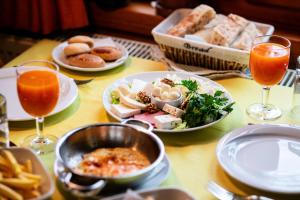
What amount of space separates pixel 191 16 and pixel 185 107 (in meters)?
0.61

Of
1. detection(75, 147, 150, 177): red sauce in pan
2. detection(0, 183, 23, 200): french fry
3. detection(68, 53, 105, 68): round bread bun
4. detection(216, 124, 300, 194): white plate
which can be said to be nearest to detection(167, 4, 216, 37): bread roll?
detection(68, 53, 105, 68): round bread bun

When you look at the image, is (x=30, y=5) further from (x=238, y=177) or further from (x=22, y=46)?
(x=238, y=177)

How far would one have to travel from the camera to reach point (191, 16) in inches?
75.2

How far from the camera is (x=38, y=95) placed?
1.25 metres

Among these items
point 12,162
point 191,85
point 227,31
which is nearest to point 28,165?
point 12,162

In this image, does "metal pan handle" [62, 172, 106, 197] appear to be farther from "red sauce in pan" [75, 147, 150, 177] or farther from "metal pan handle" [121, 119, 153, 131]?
"metal pan handle" [121, 119, 153, 131]

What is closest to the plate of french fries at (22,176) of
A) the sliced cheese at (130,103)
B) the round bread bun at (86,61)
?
the sliced cheese at (130,103)

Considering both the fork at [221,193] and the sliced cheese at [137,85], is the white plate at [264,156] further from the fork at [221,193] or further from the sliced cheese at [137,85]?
the sliced cheese at [137,85]

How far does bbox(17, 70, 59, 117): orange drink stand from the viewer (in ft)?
4.09

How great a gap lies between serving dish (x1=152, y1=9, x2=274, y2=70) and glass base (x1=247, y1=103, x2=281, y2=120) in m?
0.22

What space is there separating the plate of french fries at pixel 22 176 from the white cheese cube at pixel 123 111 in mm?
333

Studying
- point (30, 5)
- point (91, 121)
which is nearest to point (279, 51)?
point (91, 121)

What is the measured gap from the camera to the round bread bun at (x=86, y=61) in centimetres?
Answer: 171

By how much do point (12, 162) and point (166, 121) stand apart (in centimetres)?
43
